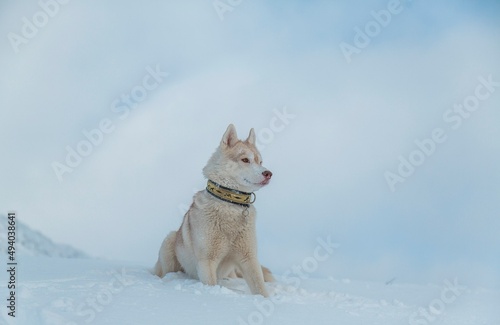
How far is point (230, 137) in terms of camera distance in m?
7.02

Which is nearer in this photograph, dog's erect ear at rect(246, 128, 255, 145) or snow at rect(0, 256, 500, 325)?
snow at rect(0, 256, 500, 325)

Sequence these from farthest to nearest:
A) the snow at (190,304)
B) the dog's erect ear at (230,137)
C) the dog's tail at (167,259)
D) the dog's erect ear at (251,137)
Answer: the dog's tail at (167,259), the dog's erect ear at (251,137), the dog's erect ear at (230,137), the snow at (190,304)

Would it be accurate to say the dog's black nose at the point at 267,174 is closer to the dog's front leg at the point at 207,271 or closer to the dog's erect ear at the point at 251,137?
the dog's erect ear at the point at 251,137

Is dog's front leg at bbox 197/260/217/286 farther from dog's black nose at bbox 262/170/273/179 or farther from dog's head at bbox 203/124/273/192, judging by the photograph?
dog's black nose at bbox 262/170/273/179

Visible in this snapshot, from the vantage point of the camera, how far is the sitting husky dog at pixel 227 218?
652 cm

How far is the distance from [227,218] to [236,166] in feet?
2.30

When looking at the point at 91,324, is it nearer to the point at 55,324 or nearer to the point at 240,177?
the point at 55,324

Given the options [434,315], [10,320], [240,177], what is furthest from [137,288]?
[434,315]

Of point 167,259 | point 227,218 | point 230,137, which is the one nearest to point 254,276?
point 227,218

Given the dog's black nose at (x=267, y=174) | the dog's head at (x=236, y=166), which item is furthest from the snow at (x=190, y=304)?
the dog's black nose at (x=267, y=174)

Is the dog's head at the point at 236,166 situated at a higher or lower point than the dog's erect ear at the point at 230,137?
lower

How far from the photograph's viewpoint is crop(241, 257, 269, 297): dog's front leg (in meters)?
6.37

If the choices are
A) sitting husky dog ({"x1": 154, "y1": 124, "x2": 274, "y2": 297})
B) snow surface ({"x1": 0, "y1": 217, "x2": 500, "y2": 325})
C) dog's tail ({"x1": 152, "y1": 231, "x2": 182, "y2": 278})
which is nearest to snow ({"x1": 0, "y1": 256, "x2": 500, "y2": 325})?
snow surface ({"x1": 0, "y1": 217, "x2": 500, "y2": 325})

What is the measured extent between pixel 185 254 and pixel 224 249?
799 mm
